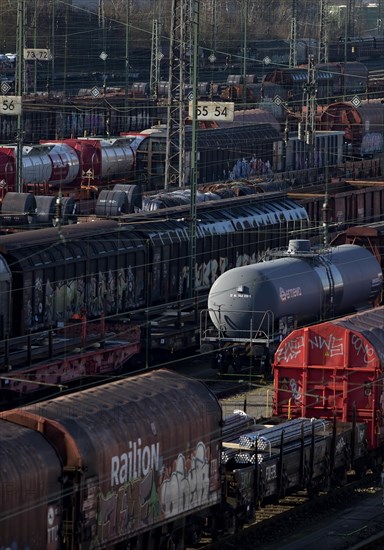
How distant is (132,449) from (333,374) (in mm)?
8547

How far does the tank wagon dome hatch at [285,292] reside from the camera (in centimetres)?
3816

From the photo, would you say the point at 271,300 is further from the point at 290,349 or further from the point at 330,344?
the point at 330,344

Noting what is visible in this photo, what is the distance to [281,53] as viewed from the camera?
459 feet

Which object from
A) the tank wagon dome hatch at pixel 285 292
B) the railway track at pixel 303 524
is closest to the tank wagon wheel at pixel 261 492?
the railway track at pixel 303 524

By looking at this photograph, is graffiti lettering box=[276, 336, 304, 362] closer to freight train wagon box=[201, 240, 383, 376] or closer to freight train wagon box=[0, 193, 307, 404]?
freight train wagon box=[0, 193, 307, 404]

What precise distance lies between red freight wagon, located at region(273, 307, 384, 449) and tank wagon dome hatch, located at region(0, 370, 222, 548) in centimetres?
579

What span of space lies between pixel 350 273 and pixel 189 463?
20.0 meters

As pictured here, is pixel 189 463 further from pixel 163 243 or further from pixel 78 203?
pixel 78 203

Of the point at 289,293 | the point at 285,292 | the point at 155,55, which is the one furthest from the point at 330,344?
the point at 155,55

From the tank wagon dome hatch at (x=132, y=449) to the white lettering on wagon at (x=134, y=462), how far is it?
0.04ft

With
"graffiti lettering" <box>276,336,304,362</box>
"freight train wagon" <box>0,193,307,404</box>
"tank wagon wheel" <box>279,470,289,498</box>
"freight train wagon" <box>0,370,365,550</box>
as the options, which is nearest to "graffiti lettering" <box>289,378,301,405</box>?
"graffiti lettering" <box>276,336,304,362</box>

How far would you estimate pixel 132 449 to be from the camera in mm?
20750

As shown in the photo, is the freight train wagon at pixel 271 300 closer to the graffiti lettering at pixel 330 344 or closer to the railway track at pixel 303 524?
the graffiti lettering at pixel 330 344

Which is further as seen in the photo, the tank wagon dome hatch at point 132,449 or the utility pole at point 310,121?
the utility pole at point 310,121
